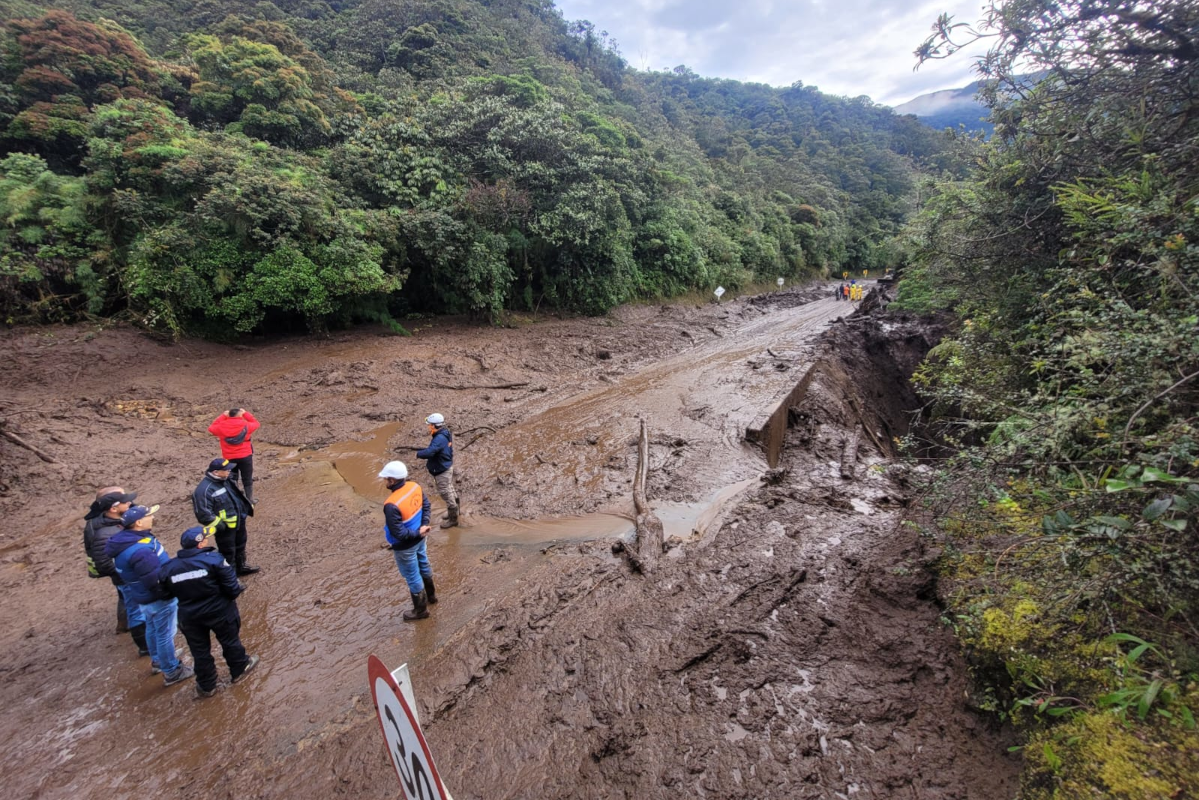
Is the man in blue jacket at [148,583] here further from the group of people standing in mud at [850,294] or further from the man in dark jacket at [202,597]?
the group of people standing in mud at [850,294]

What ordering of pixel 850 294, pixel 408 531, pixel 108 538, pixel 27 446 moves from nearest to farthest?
pixel 108 538
pixel 408 531
pixel 27 446
pixel 850 294

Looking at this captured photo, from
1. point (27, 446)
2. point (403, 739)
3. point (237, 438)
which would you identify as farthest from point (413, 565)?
point (27, 446)

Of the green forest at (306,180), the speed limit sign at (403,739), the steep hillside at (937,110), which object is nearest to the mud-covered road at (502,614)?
the speed limit sign at (403,739)

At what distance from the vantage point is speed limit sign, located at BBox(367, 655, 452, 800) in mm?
1439

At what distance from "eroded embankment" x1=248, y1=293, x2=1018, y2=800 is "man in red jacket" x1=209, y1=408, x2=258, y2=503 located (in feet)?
13.2

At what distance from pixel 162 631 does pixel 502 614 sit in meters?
2.69

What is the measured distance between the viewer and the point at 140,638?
13.6 ft

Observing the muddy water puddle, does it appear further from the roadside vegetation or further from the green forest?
the green forest

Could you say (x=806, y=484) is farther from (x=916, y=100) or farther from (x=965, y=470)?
(x=916, y=100)

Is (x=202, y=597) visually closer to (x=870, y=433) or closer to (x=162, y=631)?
(x=162, y=631)

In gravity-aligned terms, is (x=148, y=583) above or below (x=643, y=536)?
above

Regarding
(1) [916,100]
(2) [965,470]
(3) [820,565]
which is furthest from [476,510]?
(1) [916,100]

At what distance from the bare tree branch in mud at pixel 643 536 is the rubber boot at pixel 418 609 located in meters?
2.14

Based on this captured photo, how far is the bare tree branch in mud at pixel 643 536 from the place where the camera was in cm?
522
